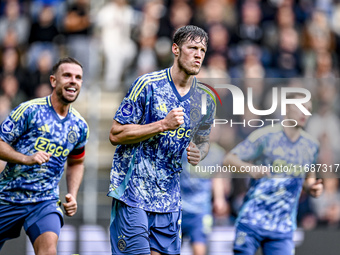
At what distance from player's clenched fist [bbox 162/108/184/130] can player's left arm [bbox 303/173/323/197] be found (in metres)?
2.22

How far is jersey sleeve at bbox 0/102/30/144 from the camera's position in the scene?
23.1 feet

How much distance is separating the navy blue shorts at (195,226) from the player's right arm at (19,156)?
390 centimetres

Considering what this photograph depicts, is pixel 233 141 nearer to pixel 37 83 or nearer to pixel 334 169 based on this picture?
pixel 334 169

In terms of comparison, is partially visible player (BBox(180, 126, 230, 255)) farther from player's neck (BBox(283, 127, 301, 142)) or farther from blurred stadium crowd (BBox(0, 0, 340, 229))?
player's neck (BBox(283, 127, 301, 142))

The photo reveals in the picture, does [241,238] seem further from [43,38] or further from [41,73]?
[43,38]

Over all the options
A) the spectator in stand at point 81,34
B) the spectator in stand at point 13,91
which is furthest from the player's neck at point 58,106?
the spectator in stand at point 81,34

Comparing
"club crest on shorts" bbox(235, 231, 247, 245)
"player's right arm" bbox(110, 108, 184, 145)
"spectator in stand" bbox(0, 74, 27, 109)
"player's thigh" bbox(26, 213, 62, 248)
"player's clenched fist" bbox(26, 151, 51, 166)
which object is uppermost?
"spectator in stand" bbox(0, 74, 27, 109)

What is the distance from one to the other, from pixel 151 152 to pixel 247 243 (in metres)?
2.09

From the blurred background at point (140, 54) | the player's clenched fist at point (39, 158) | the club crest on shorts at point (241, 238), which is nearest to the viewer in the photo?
the player's clenched fist at point (39, 158)

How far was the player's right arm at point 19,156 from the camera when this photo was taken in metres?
6.57

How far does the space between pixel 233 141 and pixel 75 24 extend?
576 centimetres

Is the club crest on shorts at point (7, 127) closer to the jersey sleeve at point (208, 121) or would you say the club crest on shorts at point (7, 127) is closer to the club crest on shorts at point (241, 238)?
the jersey sleeve at point (208, 121)

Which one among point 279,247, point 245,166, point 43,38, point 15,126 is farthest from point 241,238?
point 43,38

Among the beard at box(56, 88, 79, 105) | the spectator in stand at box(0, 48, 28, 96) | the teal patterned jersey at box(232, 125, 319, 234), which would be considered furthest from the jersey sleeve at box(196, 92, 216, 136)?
the spectator in stand at box(0, 48, 28, 96)
